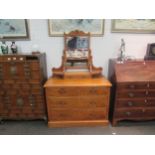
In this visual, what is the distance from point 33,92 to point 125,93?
1.38 meters

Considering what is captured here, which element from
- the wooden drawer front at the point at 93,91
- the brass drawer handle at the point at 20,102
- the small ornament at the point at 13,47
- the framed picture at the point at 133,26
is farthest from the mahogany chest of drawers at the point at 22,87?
the framed picture at the point at 133,26

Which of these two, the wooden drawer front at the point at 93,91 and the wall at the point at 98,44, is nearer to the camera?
the wooden drawer front at the point at 93,91

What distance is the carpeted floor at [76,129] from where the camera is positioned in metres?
2.14

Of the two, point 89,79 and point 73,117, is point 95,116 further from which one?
point 89,79

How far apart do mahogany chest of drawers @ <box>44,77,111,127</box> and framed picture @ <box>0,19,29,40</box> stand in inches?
35.2

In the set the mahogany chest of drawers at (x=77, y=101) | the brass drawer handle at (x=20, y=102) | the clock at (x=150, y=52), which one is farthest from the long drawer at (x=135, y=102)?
the brass drawer handle at (x=20, y=102)

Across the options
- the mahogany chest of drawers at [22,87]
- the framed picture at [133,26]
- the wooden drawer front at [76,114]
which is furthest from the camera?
the framed picture at [133,26]

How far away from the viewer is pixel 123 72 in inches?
84.7

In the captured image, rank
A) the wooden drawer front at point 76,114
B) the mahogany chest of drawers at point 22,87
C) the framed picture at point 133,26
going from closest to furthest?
the mahogany chest of drawers at point 22,87 → the wooden drawer front at point 76,114 → the framed picture at point 133,26

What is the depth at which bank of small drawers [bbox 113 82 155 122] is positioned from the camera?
6.88ft

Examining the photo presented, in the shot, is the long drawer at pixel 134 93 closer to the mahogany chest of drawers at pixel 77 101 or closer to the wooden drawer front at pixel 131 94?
the wooden drawer front at pixel 131 94

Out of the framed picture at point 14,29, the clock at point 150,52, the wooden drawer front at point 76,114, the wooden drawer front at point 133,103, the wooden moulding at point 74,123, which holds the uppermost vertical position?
the framed picture at point 14,29

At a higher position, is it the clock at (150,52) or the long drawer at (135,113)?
the clock at (150,52)

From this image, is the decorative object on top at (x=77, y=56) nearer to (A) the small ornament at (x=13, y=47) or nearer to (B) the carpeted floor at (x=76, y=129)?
(A) the small ornament at (x=13, y=47)
